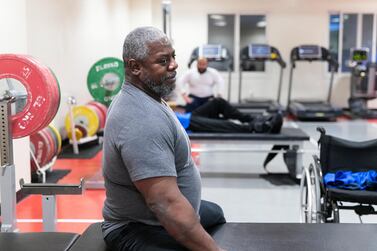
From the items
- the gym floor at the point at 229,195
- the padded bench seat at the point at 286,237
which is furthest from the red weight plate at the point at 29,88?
the gym floor at the point at 229,195

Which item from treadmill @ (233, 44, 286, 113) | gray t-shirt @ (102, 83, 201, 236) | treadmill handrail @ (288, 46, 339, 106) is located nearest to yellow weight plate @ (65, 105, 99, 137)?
treadmill @ (233, 44, 286, 113)

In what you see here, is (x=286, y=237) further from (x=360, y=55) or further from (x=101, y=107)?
(x=360, y=55)

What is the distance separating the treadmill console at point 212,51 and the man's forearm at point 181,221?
30.5 ft

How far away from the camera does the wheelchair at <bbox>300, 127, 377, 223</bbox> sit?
10.2 ft

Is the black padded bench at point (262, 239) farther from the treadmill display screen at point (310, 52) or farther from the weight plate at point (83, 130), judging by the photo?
the treadmill display screen at point (310, 52)

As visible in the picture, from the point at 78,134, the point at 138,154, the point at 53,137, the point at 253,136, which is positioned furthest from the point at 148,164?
the point at 78,134

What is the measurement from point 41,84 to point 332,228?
1.75 meters

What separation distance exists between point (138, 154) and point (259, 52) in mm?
9539

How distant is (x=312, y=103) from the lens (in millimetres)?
11398

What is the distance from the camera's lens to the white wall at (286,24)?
11.9 meters

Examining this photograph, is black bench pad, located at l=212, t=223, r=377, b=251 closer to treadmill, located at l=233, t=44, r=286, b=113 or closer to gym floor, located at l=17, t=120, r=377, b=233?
gym floor, located at l=17, t=120, r=377, b=233

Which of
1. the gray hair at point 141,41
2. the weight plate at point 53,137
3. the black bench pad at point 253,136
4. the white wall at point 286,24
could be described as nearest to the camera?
the gray hair at point 141,41

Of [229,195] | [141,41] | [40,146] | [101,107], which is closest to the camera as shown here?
[141,41]

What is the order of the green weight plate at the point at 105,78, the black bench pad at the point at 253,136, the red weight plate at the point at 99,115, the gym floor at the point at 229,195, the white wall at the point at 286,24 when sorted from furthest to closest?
1. the white wall at the point at 286,24
2. the red weight plate at the point at 99,115
3. the green weight plate at the point at 105,78
4. the black bench pad at the point at 253,136
5. the gym floor at the point at 229,195
